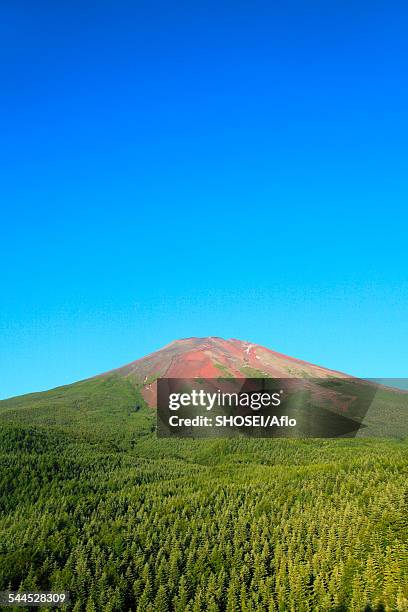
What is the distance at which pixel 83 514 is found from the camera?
163625mm

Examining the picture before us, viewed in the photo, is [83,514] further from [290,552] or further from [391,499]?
[391,499]

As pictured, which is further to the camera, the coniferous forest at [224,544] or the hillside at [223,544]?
the hillside at [223,544]

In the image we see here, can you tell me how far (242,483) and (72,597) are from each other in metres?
87.7

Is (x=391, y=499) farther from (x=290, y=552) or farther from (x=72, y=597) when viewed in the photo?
(x=72, y=597)

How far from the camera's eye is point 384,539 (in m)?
114

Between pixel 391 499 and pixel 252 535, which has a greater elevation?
pixel 391 499

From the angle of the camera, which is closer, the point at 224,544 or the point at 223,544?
the point at 224,544

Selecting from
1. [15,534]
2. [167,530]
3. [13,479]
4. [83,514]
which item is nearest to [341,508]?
[167,530]

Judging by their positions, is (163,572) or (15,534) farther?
→ (15,534)

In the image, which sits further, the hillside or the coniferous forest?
the hillside

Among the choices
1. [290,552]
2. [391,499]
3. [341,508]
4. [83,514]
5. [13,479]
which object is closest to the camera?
[290,552]

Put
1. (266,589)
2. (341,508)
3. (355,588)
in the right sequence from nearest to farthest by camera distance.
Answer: (355,588), (266,589), (341,508)

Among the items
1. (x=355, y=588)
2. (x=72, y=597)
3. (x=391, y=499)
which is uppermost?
(x=391, y=499)

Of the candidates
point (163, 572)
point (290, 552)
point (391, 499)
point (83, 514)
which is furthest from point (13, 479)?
point (391, 499)
